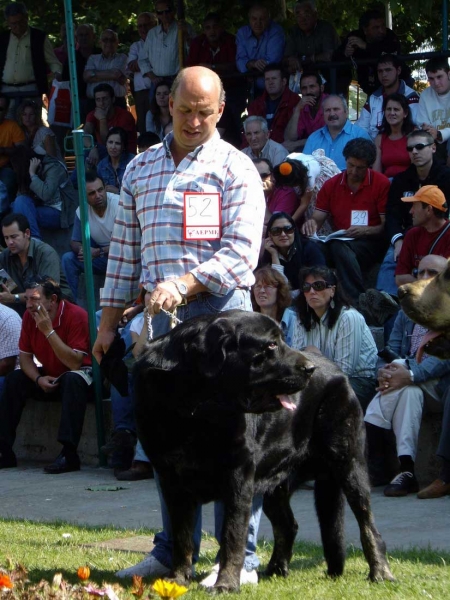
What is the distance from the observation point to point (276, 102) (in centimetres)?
1245

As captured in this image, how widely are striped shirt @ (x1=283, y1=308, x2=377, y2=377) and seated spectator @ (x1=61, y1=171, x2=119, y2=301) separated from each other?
429 centimetres

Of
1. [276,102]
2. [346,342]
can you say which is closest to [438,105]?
[276,102]

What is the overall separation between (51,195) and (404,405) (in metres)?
7.50

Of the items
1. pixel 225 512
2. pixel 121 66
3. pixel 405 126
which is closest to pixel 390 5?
pixel 405 126

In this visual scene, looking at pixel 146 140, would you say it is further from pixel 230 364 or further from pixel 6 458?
pixel 230 364

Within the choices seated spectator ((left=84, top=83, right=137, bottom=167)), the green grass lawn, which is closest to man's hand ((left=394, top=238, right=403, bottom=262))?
the green grass lawn

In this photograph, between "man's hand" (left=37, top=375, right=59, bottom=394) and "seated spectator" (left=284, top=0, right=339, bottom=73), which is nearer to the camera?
"man's hand" (left=37, top=375, right=59, bottom=394)

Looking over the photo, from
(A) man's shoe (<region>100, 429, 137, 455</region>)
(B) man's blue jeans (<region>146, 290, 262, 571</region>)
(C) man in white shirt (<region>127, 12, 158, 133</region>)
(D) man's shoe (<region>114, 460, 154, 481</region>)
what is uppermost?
(C) man in white shirt (<region>127, 12, 158, 133</region>)

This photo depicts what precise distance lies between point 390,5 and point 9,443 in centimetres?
618

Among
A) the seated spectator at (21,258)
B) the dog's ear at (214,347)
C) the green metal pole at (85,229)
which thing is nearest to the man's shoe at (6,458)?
the green metal pole at (85,229)

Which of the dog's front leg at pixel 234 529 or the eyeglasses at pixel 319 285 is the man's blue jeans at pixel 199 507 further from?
the eyeglasses at pixel 319 285

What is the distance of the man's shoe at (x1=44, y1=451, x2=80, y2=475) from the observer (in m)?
9.00

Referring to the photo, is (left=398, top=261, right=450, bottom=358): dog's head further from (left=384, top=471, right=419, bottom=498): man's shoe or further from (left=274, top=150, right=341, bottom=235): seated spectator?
(left=274, top=150, right=341, bottom=235): seated spectator

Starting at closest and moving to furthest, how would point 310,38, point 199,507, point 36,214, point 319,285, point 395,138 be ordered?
point 199,507 < point 319,285 < point 395,138 < point 310,38 < point 36,214
